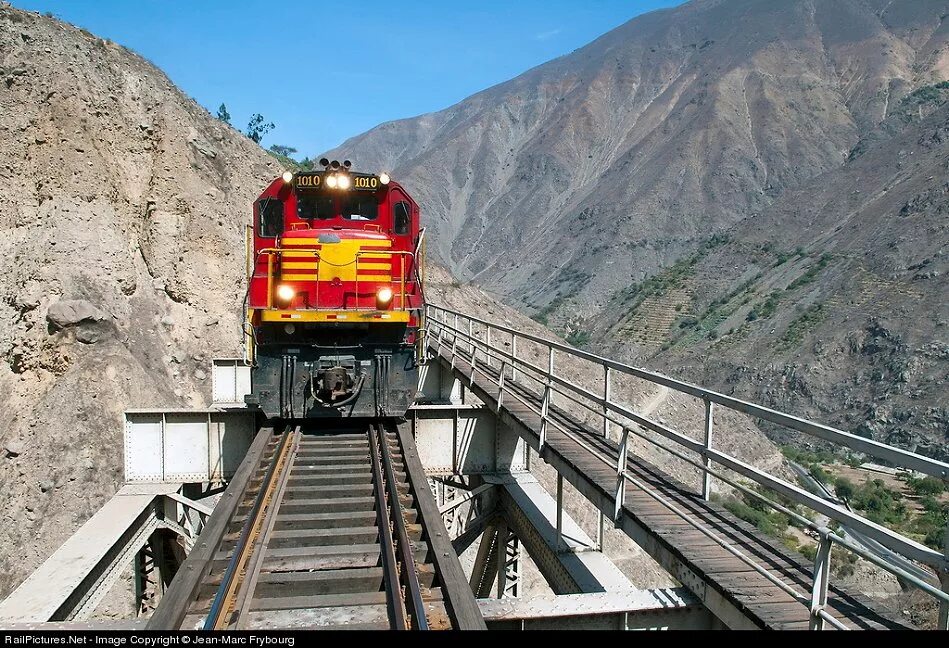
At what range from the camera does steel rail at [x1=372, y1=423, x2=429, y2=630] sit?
175 inches

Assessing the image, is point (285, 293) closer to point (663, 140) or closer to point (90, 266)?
point (90, 266)

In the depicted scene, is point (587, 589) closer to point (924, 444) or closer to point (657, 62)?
point (924, 444)

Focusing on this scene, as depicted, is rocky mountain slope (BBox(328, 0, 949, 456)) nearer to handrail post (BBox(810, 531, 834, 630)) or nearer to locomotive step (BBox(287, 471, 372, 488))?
locomotive step (BBox(287, 471, 372, 488))

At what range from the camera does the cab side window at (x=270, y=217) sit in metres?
10.8

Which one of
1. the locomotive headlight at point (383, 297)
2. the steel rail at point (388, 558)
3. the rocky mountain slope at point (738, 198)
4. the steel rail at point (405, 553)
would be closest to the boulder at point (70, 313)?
the locomotive headlight at point (383, 297)

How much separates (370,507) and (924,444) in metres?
42.0

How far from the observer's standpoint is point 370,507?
274 inches

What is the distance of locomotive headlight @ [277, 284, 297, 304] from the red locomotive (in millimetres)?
15

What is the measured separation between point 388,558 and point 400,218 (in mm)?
6955

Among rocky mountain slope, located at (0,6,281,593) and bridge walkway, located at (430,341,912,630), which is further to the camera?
rocky mountain slope, located at (0,6,281,593)

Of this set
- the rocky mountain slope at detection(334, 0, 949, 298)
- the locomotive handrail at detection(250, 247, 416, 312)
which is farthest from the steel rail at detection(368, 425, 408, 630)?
the rocky mountain slope at detection(334, 0, 949, 298)

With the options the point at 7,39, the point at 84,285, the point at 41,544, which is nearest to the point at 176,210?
the point at 84,285

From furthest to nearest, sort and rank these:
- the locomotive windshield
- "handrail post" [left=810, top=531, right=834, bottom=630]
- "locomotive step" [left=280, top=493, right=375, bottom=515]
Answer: the locomotive windshield, "locomotive step" [left=280, top=493, right=375, bottom=515], "handrail post" [left=810, top=531, right=834, bottom=630]

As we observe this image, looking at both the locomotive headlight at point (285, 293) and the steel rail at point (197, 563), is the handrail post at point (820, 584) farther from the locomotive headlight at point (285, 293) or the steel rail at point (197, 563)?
the locomotive headlight at point (285, 293)
